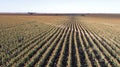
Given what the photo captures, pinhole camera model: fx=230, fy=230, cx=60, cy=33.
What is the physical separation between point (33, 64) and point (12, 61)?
4.70 feet

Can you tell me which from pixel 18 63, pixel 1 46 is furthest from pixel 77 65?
pixel 1 46

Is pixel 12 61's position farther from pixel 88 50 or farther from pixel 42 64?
pixel 88 50

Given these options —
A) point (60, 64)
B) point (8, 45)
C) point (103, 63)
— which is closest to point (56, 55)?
point (60, 64)

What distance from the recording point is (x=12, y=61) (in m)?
13.9

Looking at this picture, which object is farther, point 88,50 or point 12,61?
point 88,50

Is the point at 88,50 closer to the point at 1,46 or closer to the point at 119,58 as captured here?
the point at 119,58

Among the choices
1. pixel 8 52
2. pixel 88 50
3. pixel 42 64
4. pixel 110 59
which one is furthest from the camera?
pixel 88 50

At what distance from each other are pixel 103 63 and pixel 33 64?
169 inches

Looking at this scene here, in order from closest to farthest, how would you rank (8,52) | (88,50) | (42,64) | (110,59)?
1. (42,64)
2. (110,59)
3. (8,52)
4. (88,50)

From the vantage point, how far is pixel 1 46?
61.4ft

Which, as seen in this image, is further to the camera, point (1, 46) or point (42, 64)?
point (1, 46)

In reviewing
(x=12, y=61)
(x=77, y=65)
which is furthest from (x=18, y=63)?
(x=77, y=65)

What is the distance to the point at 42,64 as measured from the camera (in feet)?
43.9

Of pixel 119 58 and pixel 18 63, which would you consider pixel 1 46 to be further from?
pixel 119 58
